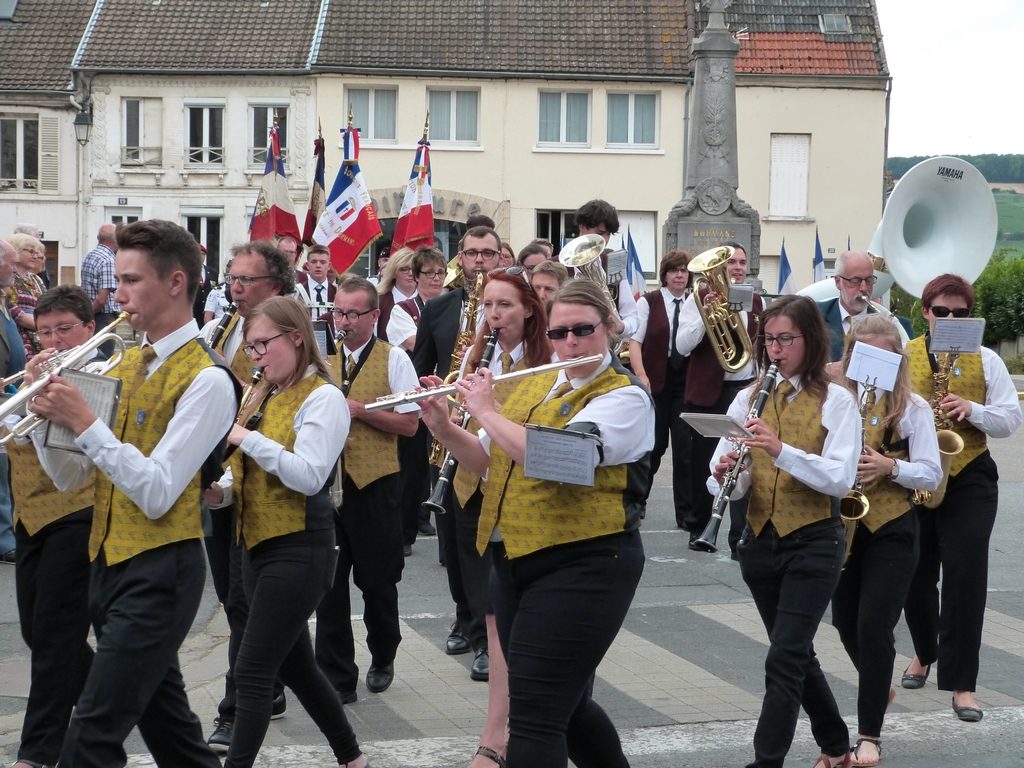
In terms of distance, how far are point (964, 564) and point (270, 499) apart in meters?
3.22

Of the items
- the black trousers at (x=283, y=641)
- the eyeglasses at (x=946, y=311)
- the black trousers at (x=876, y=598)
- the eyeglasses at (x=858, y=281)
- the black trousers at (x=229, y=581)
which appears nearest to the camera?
the black trousers at (x=283, y=641)

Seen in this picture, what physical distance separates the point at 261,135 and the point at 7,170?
6.35 m

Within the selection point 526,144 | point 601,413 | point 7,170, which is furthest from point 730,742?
point 7,170

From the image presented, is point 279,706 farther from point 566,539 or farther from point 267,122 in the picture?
point 267,122

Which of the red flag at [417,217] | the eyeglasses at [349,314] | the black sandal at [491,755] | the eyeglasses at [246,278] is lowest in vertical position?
the black sandal at [491,755]

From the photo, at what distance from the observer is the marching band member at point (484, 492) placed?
5.59 m

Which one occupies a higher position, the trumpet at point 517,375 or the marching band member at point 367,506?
the trumpet at point 517,375

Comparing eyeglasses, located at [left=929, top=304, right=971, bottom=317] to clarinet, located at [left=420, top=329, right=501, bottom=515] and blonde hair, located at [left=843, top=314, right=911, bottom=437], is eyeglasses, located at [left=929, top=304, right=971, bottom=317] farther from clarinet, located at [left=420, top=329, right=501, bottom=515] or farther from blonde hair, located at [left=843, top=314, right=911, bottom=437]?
clarinet, located at [left=420, top=329, right=501, bottom=515]

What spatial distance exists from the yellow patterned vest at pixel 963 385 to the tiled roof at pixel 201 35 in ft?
99.0

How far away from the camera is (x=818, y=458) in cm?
528

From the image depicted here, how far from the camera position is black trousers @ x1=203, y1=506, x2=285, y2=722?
5660mm

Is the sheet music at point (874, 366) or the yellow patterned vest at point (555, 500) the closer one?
the yellow patterned vest at point (555, 500)

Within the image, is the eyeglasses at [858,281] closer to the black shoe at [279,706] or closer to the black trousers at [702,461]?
the black trousers at [702,461]

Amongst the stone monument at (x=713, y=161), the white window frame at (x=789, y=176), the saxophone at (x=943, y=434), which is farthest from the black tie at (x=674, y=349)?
the white window frame at (x=789, y=176)
